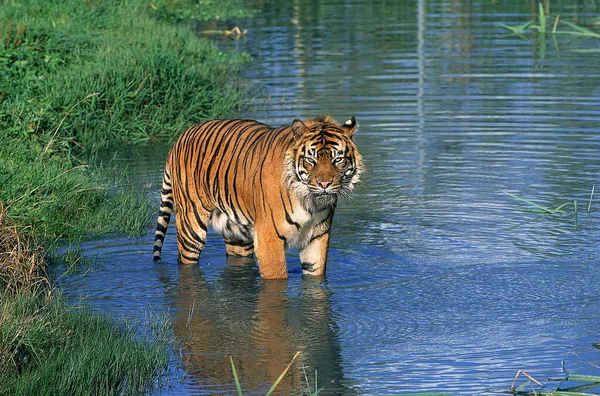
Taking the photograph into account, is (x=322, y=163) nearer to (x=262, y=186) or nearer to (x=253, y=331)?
(x=262, y=186)

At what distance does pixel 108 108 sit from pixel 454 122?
3627mm

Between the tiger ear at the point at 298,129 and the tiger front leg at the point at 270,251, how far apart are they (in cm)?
55

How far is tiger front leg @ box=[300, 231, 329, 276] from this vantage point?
6.77 metres

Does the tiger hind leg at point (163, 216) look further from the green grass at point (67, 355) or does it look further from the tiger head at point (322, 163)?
the green grass at point (67, 355)

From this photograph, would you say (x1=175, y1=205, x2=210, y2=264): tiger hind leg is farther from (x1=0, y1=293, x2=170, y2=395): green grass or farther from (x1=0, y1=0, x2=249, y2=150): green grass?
(x1=0, y1=0, x2=249, y2=150): green grass

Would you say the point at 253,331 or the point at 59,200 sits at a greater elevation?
the point at 59,200

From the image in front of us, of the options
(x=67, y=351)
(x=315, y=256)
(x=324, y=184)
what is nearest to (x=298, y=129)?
(x=324, y=184)

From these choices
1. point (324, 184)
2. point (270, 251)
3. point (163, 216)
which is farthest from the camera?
point (163, 216)

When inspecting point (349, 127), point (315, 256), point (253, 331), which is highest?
point (349, 127)

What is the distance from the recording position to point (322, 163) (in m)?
6.37

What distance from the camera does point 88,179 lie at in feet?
29.6

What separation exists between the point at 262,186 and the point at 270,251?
386mm

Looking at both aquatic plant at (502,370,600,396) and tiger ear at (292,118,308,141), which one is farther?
tiger ear at (292,118,308,141)

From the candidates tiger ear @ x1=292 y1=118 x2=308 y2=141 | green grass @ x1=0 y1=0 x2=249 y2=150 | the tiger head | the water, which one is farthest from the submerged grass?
green grass @ x1=0 y1=0 x2=249 y2=150
